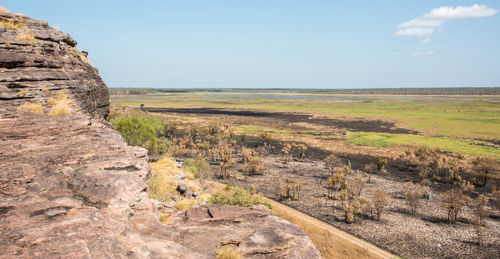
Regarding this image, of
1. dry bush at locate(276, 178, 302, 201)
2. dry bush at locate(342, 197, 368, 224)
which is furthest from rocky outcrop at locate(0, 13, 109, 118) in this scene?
dry bush at locate(342, 197, 368, 224)

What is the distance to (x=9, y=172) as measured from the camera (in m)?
10.5

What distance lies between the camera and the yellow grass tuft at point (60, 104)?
16.7 meters

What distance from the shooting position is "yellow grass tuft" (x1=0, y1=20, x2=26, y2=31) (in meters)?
19.2

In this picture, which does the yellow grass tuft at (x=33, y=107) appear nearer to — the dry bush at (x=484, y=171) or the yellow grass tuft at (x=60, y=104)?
the yellow grass tuft at (x=60, y=104)

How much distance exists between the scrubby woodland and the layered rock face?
23.3 m

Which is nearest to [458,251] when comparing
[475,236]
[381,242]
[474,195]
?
[475,236]

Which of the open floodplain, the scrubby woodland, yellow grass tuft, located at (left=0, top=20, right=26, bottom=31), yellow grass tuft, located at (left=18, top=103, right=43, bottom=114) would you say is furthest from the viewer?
the open floodplain

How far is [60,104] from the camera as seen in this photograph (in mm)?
17297

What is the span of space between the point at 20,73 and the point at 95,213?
12953 millimetres

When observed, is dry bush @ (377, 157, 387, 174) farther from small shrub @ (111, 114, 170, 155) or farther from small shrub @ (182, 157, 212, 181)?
small shrub @ (111, 114, 170, 155)

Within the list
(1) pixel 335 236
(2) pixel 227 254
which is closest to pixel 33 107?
(2) pixel 227 254

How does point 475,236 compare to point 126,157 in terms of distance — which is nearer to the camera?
point 126,157

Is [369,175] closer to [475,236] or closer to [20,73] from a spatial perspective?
[475,236]

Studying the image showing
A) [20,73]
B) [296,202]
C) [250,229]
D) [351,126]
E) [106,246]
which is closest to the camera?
[106,246]
